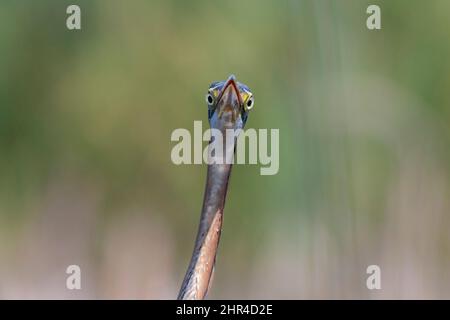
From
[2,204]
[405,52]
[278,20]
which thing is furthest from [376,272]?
[2,204]

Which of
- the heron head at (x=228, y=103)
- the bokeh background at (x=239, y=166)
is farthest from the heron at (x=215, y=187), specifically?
the bokeh background at (x=239, y=166)

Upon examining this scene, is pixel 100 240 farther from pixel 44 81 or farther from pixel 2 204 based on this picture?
pixel 44 81

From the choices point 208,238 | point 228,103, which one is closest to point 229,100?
point 228,103

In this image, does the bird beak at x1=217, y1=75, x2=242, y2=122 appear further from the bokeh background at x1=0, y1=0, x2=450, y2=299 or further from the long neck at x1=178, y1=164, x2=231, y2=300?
the bokeh background at x1=0, y1=0, x2=450, y2=299

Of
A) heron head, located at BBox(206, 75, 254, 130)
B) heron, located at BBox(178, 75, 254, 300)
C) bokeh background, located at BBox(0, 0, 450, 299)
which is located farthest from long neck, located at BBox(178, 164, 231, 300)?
bokeh background, located at BBox(0, 0, 450, 299)

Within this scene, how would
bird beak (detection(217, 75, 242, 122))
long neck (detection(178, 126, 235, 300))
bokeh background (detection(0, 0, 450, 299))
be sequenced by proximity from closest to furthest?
long neck (detection(178, 126, 235, 300)) < bird beak (detection(217, 75, 242, 122)) < bokeh background (detection(0, 0, 450, 299))
